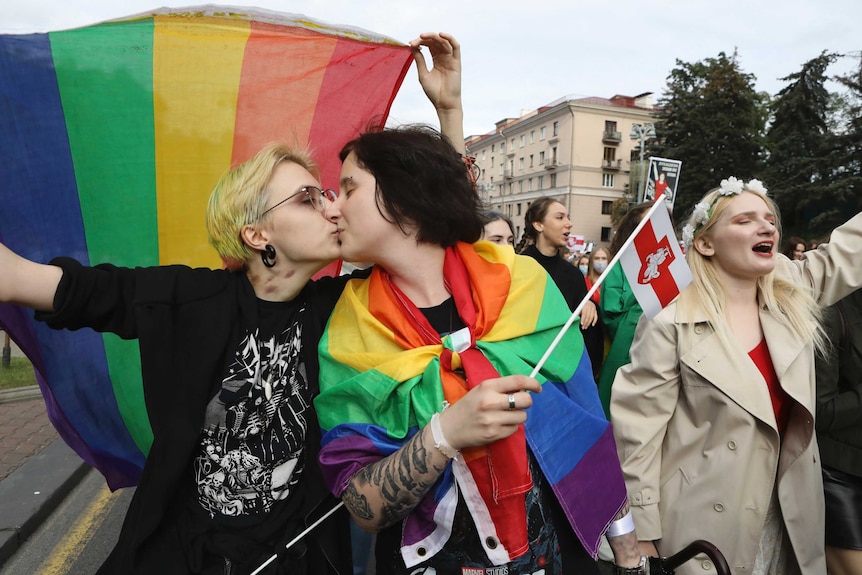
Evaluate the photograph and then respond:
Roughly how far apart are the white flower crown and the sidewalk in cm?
427

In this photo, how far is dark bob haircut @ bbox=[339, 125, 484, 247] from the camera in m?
1.73

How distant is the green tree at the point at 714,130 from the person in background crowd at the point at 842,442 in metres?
37.4

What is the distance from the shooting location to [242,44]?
2.22m

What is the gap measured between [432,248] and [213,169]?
3.42ft

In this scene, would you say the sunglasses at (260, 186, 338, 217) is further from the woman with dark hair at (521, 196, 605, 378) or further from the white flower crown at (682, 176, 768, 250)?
the woman with dark hair at (521, 196, 605, 378)

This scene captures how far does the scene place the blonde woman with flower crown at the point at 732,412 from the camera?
2.13m

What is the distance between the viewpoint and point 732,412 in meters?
2.13

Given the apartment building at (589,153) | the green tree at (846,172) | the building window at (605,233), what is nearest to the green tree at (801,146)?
the green tree at (846,172)

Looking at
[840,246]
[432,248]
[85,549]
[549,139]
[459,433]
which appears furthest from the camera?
[549,139]

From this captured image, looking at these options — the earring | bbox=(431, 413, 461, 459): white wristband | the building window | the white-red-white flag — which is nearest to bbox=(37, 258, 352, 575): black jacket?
the earring

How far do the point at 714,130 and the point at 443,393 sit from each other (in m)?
41.6

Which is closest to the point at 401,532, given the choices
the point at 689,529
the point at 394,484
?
the point at 394,484

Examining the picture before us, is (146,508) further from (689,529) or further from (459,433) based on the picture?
(689,529)

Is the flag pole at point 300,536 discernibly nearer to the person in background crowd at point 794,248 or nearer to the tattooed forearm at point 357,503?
the tattooed forearm at point 357,503
